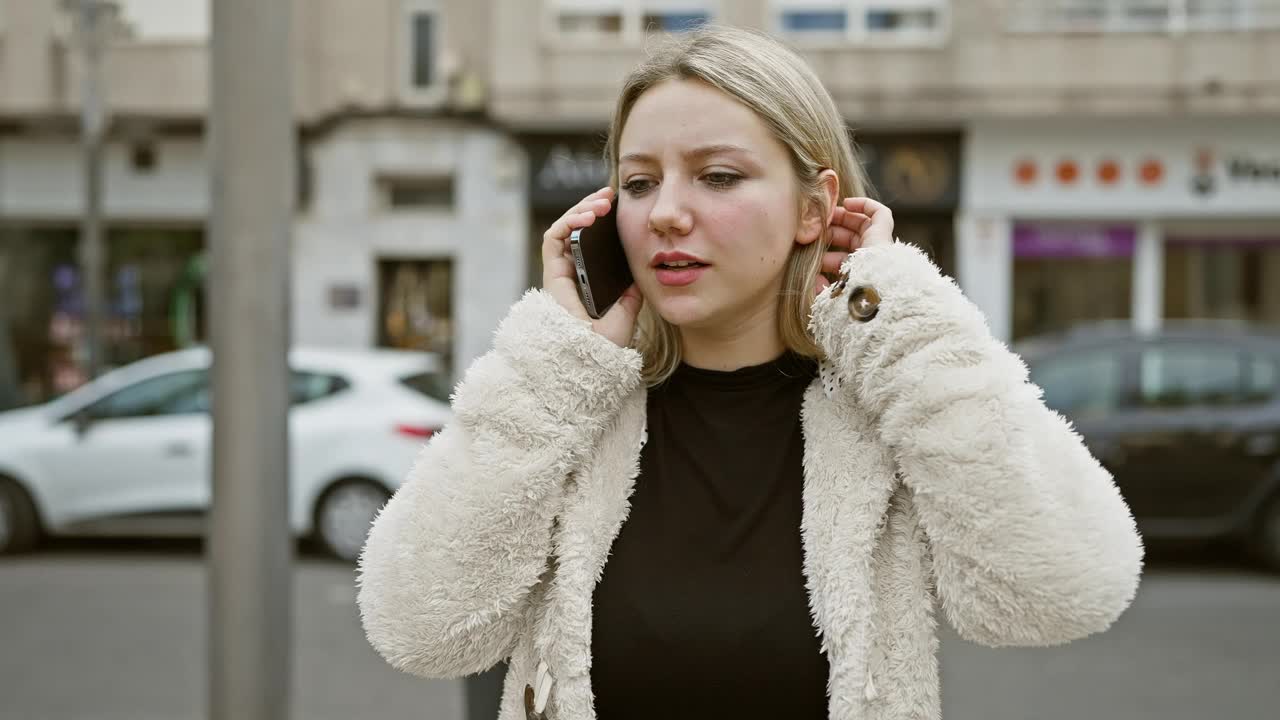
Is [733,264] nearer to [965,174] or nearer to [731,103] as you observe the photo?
[731,103]

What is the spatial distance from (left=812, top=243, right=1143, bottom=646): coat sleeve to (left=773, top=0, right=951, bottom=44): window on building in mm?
14949

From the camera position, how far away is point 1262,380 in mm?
8203

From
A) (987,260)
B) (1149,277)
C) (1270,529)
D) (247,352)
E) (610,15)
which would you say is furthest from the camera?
(610,15)

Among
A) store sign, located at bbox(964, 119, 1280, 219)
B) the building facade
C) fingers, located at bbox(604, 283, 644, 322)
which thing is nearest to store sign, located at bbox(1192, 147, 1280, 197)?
store sign, located at bbox(964, 119, 1280, 219)

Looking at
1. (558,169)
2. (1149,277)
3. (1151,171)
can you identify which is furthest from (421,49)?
(1149,277)

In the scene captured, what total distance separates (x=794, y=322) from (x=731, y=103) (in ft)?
1.08

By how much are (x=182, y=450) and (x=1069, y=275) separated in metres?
11.8

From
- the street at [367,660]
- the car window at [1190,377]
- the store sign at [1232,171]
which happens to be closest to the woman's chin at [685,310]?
the street at [367,660]

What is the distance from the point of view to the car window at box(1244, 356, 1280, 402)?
8.14m

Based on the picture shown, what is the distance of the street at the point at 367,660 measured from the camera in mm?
5387

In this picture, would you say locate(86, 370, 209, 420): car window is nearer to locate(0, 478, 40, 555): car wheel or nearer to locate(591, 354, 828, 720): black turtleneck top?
locate(0, 478, 40, 555): car wheel

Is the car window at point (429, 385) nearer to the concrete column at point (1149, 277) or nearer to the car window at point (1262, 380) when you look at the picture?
the car window at point (1262, 380)

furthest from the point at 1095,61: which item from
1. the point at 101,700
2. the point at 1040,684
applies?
the point at 101,700

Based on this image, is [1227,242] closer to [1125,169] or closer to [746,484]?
[1125,169]
